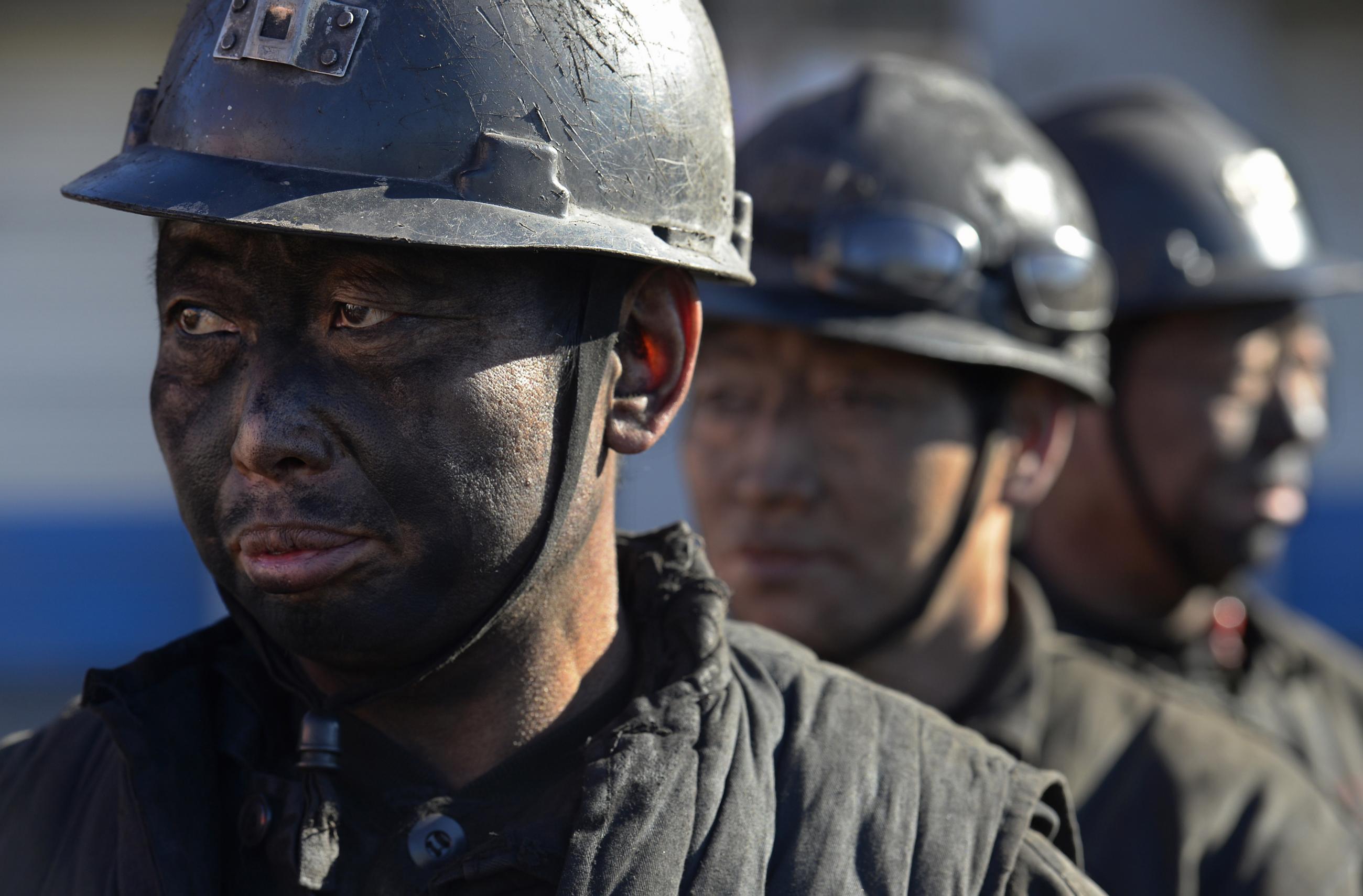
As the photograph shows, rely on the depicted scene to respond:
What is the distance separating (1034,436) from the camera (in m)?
4.06

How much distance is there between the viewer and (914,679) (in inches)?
149

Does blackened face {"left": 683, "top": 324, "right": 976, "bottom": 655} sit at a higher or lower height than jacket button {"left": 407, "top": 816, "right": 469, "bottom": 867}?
higher

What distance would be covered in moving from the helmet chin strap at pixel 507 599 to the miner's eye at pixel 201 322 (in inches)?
14.4

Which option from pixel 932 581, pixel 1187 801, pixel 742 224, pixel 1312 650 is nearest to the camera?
pixel 742 224

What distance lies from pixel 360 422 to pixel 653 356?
1.70 ft

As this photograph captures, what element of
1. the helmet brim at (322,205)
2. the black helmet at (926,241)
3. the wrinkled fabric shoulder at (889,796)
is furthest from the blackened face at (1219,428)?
the helmet brim at (322,205)

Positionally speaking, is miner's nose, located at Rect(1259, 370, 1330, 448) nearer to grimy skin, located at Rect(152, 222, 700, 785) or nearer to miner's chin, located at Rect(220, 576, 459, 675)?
grimy skin, located at Rect(152, 222, 700, 785)


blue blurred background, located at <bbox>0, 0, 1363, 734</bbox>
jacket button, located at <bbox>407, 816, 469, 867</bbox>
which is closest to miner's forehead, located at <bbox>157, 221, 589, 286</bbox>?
jacket button, located at <bbox>407, 816, 469, 867</bbox>

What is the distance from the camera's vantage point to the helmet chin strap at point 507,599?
2.22 m

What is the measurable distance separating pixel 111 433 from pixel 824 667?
9306 mm

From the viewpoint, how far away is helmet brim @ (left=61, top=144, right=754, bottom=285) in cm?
205

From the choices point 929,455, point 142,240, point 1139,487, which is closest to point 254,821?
point 929,455

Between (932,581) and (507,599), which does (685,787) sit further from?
(932,581)

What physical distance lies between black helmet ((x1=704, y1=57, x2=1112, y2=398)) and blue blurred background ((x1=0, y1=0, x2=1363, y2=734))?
583cm
